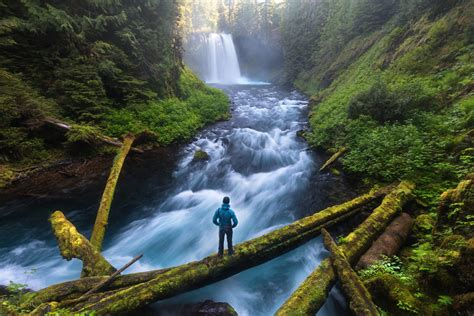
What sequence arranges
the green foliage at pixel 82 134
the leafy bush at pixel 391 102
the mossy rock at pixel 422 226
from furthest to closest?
the leafy bush at pixel 391 102 → the green foliage at pixel 82 134 → the mossy rock at pixel 422 226

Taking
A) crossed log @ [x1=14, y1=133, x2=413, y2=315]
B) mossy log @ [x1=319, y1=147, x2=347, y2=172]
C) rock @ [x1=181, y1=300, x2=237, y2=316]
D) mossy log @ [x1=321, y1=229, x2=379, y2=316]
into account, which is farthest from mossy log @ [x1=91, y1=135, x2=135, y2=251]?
mossy log @ [x1=319, y1=147, x2=347, y2=172]

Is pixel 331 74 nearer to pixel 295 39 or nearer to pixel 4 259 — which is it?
pixel 295 39

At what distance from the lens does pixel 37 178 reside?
31.4ft

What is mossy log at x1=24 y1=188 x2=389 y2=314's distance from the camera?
13.9ft

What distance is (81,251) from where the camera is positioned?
5.41 meters

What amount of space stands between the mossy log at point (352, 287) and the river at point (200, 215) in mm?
882

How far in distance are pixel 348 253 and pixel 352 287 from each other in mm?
980

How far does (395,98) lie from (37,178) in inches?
580

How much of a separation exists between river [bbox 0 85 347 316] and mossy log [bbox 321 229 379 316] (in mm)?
882

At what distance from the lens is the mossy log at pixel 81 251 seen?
5109 mm

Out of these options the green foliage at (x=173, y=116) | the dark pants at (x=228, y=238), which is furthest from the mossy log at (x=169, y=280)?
the green foliage at (x=173, y=116)

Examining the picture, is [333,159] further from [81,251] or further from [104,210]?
[81,251]

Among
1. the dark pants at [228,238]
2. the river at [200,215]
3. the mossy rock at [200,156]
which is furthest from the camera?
the mossy rock at [200,156]

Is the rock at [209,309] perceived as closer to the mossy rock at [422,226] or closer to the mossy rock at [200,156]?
the mossy rock at [422,226]
